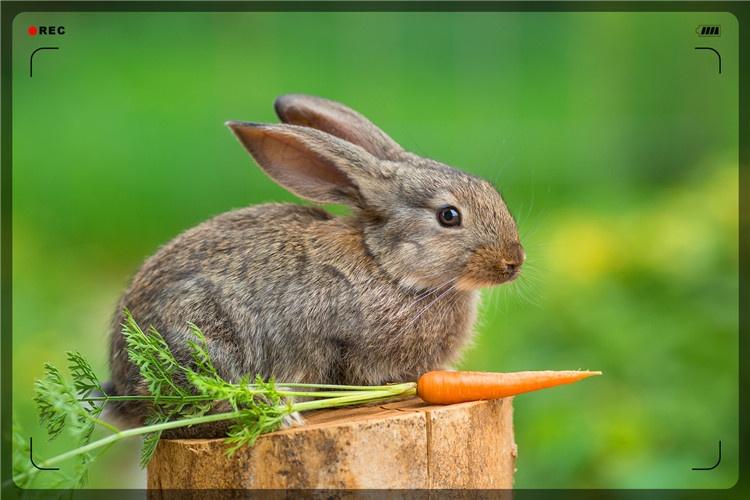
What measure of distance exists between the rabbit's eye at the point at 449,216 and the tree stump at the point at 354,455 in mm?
663

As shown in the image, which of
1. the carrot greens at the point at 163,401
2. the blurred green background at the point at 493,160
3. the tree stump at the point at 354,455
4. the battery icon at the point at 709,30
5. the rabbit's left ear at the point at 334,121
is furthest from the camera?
the blurred green background at the point at 493,160

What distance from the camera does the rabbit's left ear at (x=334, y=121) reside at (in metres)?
4.00

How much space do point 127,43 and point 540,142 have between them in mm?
3249

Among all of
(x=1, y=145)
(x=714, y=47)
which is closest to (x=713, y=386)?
(x=714, y=47)

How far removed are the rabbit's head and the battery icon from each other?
237cm

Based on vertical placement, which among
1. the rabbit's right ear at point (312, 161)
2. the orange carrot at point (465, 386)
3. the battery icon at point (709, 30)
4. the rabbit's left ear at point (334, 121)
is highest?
the battery icon at point (709, 30)

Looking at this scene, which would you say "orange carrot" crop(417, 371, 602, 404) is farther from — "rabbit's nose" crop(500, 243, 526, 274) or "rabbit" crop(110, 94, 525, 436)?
"rabbit's nose" crop(500, 243, 526, 274)

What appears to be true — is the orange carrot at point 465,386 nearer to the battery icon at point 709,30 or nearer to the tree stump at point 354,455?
the tree stump at point 354,455

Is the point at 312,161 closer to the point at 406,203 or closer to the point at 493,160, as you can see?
the point at 406,203

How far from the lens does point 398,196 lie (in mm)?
3633

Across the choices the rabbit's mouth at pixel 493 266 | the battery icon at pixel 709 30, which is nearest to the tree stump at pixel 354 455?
the rabbit's mouth at pixel 493 266

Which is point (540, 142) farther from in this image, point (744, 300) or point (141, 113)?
point (141, 113)

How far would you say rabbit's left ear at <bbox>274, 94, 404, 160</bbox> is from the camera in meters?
4.00

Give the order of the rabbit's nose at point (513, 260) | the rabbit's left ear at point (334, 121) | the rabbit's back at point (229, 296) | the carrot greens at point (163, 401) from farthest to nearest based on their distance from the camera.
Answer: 1. the rabbit's left ear at point (334, 121)
2. the rabbit's nose at point (513, 260)
3. the rabbit's back at point (229, 296)
4. the carrot greens at point (163, 401)
